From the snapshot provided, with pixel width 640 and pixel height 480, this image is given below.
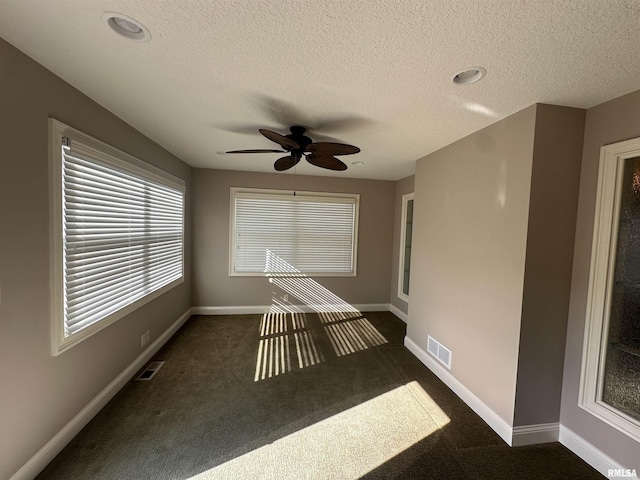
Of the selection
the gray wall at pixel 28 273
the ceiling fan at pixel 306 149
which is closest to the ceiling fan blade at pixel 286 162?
the ceiling fan at pixel 306 149

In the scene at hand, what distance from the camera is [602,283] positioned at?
1725 millimetres

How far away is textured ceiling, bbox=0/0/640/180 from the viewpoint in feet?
3.51

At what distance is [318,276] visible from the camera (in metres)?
4.58

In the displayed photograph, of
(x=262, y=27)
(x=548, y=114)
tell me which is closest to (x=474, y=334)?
(x=548, y=114)

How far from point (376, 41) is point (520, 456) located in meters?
2.70

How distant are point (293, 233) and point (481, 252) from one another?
2.92 m

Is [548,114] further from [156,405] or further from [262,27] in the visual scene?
[156,405]

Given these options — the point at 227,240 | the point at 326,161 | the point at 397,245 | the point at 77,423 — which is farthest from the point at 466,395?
the point at 227,240

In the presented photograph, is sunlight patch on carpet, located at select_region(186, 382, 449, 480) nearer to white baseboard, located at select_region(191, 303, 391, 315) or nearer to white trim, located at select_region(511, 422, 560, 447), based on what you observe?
white trim, located at select_region(511, 422, 560, 447)

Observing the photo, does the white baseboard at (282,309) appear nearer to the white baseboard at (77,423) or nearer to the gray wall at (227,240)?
the gray wall at (227,240)

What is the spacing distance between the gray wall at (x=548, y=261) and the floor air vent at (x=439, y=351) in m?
0.72

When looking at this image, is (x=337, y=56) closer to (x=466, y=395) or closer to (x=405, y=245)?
(x=466, y=395)

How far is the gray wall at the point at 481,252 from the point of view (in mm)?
1888

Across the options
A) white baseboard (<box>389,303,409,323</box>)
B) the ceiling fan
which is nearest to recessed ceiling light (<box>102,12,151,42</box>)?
the ceiling fan
